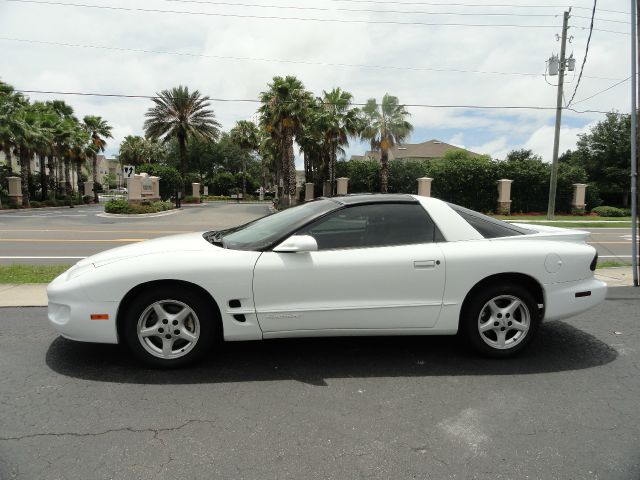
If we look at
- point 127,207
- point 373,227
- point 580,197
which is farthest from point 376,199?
point 580,197

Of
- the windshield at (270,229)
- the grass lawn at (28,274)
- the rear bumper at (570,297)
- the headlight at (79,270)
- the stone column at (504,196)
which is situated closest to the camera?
the headlight at (79,270)

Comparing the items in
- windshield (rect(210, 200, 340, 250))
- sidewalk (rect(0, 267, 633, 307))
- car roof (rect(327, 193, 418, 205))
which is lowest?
sidewalk (rect(0, 267, 633, 307))

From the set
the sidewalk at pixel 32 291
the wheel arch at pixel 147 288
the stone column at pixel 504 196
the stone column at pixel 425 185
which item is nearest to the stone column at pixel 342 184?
the stone column at pixel 425 185

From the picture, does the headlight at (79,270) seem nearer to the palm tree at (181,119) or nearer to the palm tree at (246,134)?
the palm tree at (181,119)

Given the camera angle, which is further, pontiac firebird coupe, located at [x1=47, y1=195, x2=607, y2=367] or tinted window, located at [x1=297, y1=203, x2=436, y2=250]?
tinted window, located at [x1=297, y1=203, x2=436, y2=250]

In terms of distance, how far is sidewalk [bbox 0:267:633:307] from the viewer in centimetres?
546

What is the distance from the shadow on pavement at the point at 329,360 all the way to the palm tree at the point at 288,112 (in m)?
27.7

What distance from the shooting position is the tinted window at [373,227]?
3.75 m

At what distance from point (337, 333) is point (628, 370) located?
2435 millimetres

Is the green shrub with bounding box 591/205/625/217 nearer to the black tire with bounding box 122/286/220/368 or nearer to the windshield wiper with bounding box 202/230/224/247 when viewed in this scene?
the windshield wiper with bounding box 202/230/224/247

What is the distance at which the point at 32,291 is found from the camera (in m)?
6.05

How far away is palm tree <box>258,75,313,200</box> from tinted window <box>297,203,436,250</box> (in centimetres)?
2760

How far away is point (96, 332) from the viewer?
344 cm

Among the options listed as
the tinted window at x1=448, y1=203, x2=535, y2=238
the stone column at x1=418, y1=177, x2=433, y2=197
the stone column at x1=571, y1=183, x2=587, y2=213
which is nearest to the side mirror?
the tinted window at x1=448, y1=203, x2=535, y2=238
